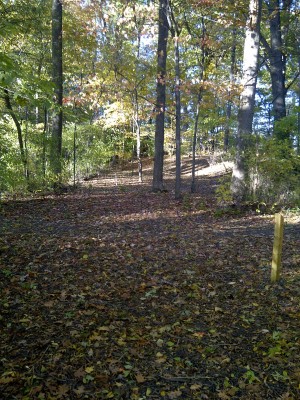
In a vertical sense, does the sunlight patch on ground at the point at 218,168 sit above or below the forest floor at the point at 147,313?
above

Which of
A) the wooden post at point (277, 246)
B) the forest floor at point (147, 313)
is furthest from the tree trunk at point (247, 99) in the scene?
the wooden post at point (277, 246)

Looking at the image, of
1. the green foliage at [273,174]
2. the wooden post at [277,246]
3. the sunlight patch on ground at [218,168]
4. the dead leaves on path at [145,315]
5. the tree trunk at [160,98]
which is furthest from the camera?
the sunlight patch on ground at [218,168]

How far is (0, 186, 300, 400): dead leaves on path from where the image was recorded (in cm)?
292

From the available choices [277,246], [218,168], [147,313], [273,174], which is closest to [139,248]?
[147,313]

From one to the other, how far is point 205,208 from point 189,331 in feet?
20.6

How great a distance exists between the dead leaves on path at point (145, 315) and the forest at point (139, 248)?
0.06ft

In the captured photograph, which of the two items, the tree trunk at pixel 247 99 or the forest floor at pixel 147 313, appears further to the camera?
the tree trunk at pixel 247 99

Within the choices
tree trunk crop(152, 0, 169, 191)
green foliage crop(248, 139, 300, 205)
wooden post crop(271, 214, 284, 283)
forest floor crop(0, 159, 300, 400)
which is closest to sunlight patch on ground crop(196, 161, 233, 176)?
tree trunk crop(152, 0, 169, 191)

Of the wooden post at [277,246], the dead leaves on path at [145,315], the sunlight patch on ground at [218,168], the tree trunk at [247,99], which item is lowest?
the dead leaves on path at [145,315]

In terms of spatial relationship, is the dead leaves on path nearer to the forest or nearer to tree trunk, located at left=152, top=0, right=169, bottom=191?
the forest

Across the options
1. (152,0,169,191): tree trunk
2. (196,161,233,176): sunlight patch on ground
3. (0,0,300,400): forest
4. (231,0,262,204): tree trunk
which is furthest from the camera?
(196,161,233,176): sunlight patch on ground

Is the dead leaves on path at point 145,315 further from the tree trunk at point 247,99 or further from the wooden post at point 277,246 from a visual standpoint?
the tree trunk at point 247,99

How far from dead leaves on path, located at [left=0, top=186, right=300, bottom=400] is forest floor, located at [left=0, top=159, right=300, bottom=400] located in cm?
1

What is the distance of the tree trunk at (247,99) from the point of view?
8.52 metres
